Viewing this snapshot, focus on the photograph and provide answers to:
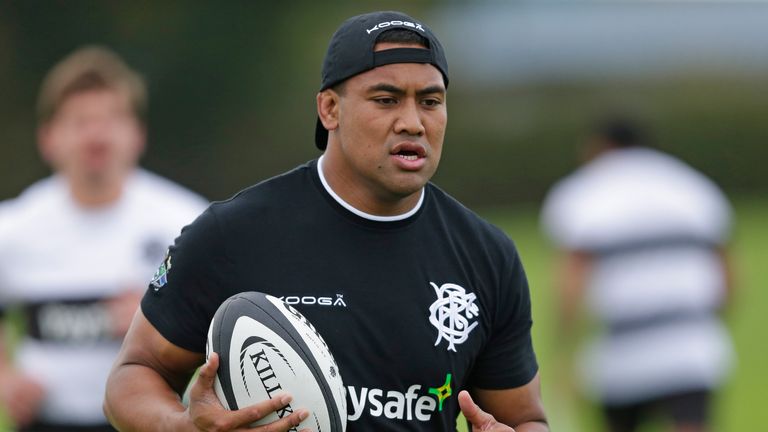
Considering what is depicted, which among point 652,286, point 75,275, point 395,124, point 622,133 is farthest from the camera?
point 622,133

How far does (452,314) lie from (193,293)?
733 millimetres

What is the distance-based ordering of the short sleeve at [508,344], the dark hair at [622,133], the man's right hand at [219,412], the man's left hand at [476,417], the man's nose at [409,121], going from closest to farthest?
the man's right hand at [219,412] → the man's left hand at [476,417] → the man's nose at [409,121] → the short sleeve at [508,344] → the dark hair at [622,133]

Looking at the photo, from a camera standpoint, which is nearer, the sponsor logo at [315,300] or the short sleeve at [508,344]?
the sponsor logo at [315,300]

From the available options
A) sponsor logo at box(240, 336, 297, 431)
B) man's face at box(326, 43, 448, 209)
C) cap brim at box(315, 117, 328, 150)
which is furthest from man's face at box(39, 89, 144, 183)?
sponsor logo at box(240, 336, 297, 431)

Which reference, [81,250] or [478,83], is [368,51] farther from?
[478,83]

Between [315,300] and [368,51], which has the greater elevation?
[368,51]

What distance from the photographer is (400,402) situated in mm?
3758

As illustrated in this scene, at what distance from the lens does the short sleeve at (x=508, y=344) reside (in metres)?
3.99

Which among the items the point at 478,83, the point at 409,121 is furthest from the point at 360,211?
the point at 478,83

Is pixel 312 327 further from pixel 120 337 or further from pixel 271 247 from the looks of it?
pixel 120 337

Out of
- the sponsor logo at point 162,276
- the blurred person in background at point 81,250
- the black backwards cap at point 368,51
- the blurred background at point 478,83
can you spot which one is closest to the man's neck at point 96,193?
the blurred person in background at point 81,250

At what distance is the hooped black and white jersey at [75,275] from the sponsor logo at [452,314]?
2.34 metres

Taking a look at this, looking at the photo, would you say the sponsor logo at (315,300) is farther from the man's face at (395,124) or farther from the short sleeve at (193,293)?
the man's face at (395,124)

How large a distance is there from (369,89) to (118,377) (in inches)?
42.0
